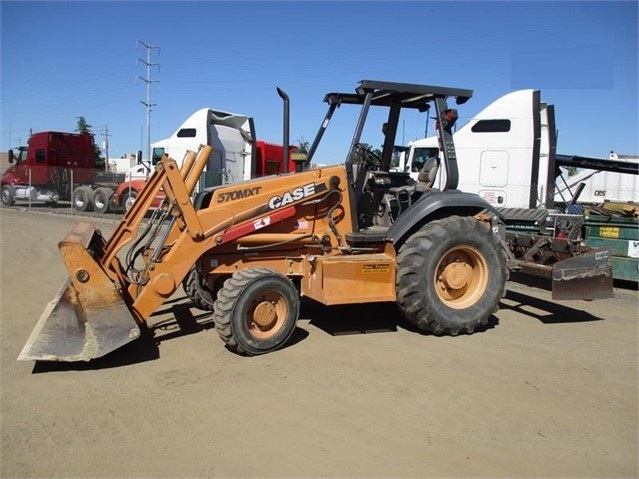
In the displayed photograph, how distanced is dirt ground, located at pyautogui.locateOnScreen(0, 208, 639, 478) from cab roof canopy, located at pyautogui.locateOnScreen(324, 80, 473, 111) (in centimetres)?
270

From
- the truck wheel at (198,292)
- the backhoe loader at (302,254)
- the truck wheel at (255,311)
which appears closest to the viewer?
the backhoe loader at (302,254)

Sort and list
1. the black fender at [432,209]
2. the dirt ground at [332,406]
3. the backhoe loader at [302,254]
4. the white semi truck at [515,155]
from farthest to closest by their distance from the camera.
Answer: the white semi truck at [515,155] < the black fender at [432,209] < the backhoe loader at [302,254] < the dirt ground at [332,406]

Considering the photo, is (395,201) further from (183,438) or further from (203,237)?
(183,438)

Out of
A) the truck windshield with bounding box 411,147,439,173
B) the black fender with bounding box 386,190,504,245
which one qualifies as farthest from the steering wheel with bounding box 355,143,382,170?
the truck windshield with bounding box 411,147,439,173

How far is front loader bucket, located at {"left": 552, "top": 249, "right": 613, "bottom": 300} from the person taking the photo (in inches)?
254

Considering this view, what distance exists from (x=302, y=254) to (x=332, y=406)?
2.27 meters

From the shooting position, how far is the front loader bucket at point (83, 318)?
462cm

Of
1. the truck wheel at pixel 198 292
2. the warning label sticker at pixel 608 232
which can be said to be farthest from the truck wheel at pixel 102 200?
the warning label sticker at pixel 608 232

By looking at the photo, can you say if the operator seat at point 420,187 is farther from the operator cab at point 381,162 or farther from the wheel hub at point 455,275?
the wheel hub at point 455,275

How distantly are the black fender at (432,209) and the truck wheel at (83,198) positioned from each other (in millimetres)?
18843

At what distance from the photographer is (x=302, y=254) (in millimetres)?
6145

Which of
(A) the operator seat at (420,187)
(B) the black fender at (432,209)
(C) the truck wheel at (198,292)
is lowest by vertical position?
(C) the truck wheel at (198,292)

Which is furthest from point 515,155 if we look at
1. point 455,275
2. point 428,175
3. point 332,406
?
point 332,406

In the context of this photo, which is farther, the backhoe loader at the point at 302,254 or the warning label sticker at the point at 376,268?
the warning label sticker at the point at 376,268
